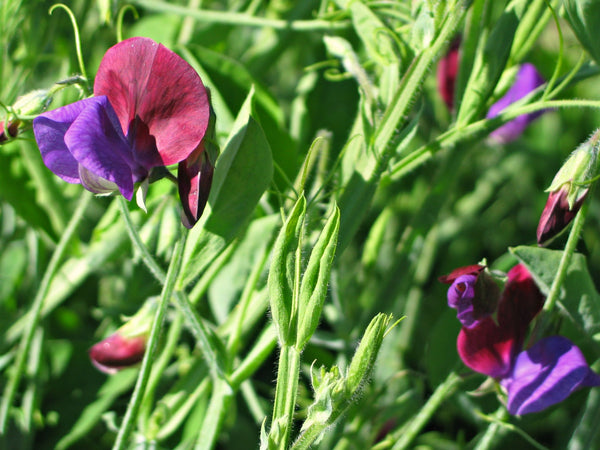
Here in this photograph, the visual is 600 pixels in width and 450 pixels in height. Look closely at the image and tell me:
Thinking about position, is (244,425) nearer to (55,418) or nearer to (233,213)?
(55,418)

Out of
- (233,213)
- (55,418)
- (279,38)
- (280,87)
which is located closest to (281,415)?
(233,213)

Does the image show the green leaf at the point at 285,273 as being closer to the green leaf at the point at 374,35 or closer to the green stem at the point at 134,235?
the green stem at the point at 134,235

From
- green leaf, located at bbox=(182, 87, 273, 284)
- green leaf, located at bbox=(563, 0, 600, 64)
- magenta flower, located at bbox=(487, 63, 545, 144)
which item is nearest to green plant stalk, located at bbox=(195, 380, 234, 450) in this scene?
green leaf, located at bbox=(182, 87, 273, 284)

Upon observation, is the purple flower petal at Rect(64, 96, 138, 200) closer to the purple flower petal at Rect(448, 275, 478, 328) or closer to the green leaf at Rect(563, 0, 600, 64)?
the purple flower petal at Rect(448, 275, 478, 328)

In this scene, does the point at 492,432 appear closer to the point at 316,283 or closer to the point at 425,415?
the point at 425,415

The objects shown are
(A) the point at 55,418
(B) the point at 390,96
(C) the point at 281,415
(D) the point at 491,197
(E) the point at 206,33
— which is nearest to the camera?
(C) the point at 281,415

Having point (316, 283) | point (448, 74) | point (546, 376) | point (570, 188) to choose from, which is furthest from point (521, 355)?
point (448, 74)

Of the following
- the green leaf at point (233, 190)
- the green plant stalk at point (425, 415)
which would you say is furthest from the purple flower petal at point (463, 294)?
the green leaf at point (233, 190)
